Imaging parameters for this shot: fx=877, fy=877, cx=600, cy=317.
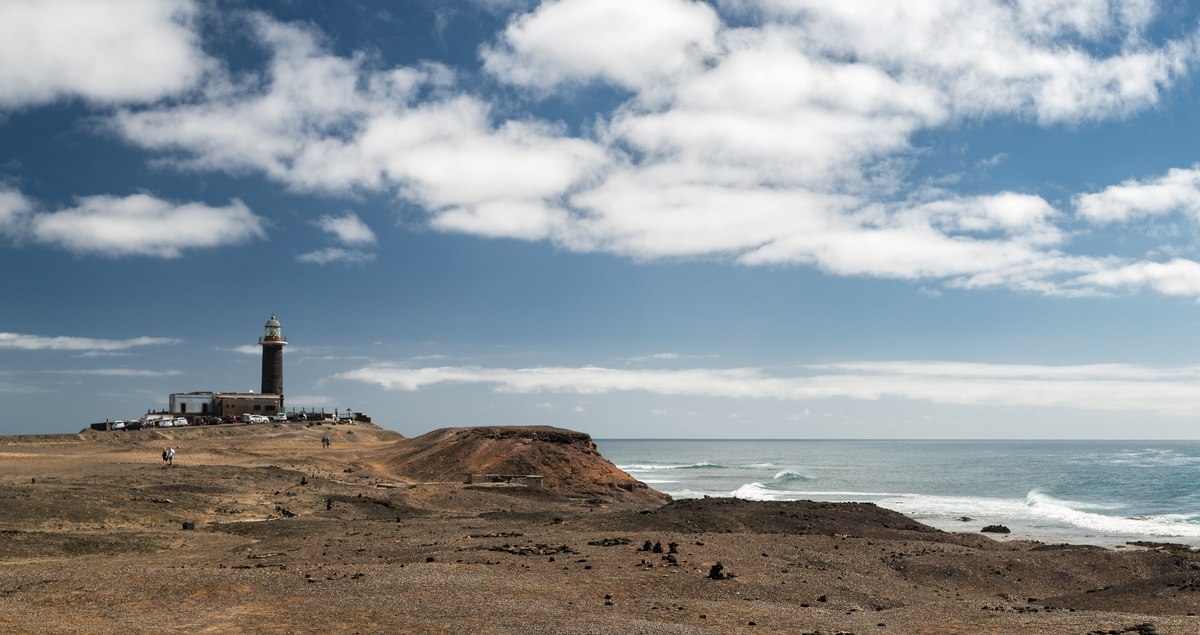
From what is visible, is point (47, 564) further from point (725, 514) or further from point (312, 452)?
point (312, 452)

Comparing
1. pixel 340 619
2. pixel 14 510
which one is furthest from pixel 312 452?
→ pixel 340 619

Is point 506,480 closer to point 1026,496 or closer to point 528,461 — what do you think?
point 528,461

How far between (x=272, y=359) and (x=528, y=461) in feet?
195

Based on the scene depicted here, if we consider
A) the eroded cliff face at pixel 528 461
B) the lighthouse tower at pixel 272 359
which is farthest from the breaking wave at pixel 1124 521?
the lighthouse tower at pixel 272 359

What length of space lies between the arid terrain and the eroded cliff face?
8.54 m

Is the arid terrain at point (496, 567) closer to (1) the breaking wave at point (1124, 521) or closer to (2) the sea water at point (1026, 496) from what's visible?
(1) the breaking wave at point (1124, 521)

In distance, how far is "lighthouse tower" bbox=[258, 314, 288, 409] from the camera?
10294 cm

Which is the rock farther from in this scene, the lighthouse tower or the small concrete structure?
the lighthouse tower

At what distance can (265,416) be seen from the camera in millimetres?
91438

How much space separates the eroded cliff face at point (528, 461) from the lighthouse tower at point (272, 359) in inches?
1845

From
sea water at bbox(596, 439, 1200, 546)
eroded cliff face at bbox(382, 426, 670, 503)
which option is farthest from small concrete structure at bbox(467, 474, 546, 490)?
sea water at bbox(596, 439, 1200, 546)

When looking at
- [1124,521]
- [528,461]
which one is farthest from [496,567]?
[1124,521]

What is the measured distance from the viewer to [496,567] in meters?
21.2

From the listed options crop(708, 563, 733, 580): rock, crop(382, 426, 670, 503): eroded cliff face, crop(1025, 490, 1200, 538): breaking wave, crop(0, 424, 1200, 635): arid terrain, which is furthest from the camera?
crop(382, 426, 670, 503): eroded cliff face
